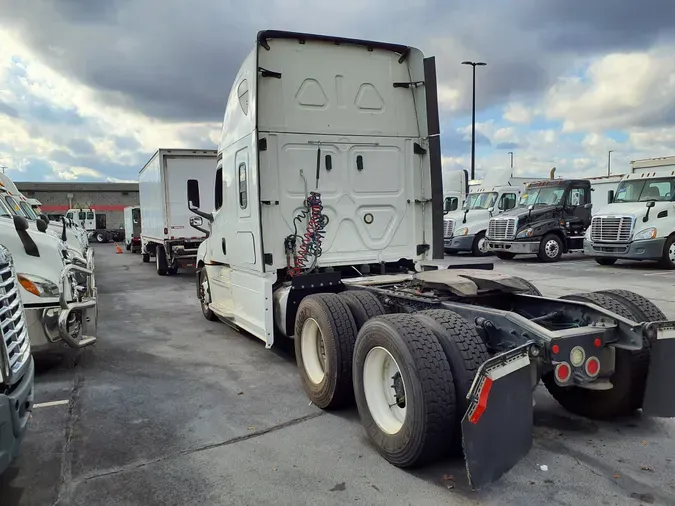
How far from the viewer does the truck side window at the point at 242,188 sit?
20.6 feet

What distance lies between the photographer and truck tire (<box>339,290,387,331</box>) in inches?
185

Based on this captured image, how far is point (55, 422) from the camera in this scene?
177 inches

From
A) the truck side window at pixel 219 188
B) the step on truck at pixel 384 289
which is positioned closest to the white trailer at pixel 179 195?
the step on truck at pixel 384 289

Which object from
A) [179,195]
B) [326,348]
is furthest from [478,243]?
[326,348]

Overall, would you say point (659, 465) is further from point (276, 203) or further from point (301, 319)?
point (276, 203)

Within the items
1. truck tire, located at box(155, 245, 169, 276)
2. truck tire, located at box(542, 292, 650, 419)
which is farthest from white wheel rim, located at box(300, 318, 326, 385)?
truck tire, located at box(155, 245, 169, 276)

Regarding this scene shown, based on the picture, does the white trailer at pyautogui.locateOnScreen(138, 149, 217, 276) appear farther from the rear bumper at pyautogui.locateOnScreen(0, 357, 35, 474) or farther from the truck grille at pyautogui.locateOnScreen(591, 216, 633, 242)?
the rear bumper at pyautogui.locateOnScreen(0, 357, 35, 474)

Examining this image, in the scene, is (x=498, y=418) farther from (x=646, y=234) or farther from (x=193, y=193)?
(x=646, y=234)

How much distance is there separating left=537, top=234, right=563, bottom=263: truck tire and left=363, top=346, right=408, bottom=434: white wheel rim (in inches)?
587

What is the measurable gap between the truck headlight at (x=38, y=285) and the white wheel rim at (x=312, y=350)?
2.58m

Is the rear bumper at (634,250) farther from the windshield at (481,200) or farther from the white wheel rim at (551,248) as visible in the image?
the windshield at (481,200)

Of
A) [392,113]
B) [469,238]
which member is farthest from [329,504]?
[469,238]

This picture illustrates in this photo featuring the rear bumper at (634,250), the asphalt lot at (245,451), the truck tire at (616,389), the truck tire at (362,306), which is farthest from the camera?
the rear bumper at (634,250)

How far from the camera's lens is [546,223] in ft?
57.6
